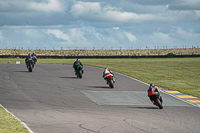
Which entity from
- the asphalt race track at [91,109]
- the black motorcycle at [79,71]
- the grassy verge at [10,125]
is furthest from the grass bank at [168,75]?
the grassy verge at [10,125]

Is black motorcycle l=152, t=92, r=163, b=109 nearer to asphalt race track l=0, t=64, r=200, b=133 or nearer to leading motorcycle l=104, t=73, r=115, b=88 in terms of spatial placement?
asphalt race track l=0, t=64, r=200, b=133

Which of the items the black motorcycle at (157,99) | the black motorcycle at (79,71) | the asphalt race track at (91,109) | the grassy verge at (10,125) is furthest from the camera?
the black motorcycle at (79,71)

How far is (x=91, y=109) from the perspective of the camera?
49.2 feet

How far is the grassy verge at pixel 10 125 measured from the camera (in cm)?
969

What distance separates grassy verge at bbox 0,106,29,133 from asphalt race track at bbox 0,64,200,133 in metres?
0.44

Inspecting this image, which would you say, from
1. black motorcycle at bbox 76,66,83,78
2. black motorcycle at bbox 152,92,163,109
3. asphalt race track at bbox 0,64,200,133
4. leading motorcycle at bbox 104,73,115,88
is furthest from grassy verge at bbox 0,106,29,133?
black motorcycle at bbox 76,66,83,78

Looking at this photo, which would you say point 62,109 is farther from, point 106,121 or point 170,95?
point 170,95

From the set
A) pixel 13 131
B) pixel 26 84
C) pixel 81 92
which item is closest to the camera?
pixel 13 131

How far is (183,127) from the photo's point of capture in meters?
11.5

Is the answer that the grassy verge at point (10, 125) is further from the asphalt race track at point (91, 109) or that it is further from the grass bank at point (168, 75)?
the grass bank at point (168, 75)

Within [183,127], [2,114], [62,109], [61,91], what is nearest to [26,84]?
[61,91]

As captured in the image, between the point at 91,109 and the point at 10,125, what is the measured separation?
17.3 ft

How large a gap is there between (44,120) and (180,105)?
8.52 m

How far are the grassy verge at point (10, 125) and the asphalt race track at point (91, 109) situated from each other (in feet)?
1.45
